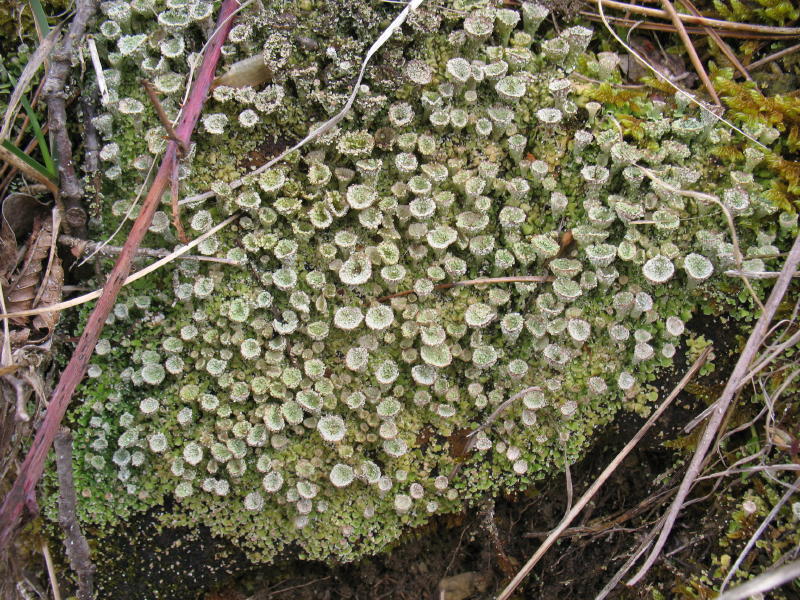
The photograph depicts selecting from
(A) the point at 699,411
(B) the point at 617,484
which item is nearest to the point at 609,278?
(A) the point at 699,411

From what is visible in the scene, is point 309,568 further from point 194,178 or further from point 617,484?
point 194,178

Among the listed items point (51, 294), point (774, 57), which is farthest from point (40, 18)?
point (774, 57)

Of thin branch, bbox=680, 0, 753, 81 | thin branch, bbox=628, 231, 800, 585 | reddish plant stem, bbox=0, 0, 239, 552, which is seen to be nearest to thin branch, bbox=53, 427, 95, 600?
reddish plant stem, bbox=0, 0, 239, 552

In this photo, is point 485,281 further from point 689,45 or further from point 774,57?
point 774,57

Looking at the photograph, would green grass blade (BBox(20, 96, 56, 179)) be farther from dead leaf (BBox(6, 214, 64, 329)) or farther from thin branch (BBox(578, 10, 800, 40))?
thin branch (BBox(578, 10, 800, 40))

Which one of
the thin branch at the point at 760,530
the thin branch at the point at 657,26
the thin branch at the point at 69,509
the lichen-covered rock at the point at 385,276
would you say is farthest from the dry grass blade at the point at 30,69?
the thin branch at the point at 760,530
